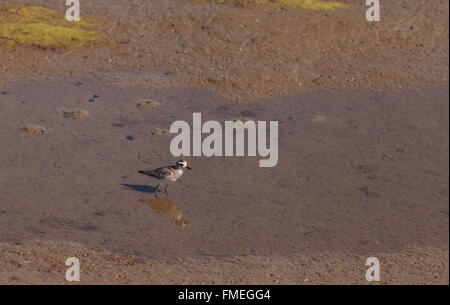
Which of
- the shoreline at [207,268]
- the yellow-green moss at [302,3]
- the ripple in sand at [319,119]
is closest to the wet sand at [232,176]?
the ripple in sand at [319,119]

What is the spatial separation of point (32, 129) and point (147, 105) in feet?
6.11

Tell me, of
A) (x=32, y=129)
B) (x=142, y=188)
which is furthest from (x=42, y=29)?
(x=142, y=188)

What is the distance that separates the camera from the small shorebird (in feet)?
31.4

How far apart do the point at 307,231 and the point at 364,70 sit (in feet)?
16.7

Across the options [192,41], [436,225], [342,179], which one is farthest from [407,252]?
[192,41]

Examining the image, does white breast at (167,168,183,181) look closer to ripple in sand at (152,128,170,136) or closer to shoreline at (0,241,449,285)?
ripple in sand at (152,128,170,136)

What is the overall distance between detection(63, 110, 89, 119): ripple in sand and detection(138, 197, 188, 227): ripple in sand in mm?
Result: 2451

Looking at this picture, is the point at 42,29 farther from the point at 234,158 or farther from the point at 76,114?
the point at 234,158

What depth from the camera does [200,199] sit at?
960cm

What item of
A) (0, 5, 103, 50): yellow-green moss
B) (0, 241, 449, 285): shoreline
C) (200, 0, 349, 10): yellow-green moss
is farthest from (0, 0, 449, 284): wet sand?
(200, 0, 349, 10): yellow-green moss

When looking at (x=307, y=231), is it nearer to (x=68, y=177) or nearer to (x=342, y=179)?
(x=342, y=179)

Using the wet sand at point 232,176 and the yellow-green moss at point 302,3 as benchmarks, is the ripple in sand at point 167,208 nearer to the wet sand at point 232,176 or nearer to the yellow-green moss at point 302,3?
the wet sand at point 232,176

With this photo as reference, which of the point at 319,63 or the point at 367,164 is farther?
the point at 319,63

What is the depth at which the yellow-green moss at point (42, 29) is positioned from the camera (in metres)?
13.5
